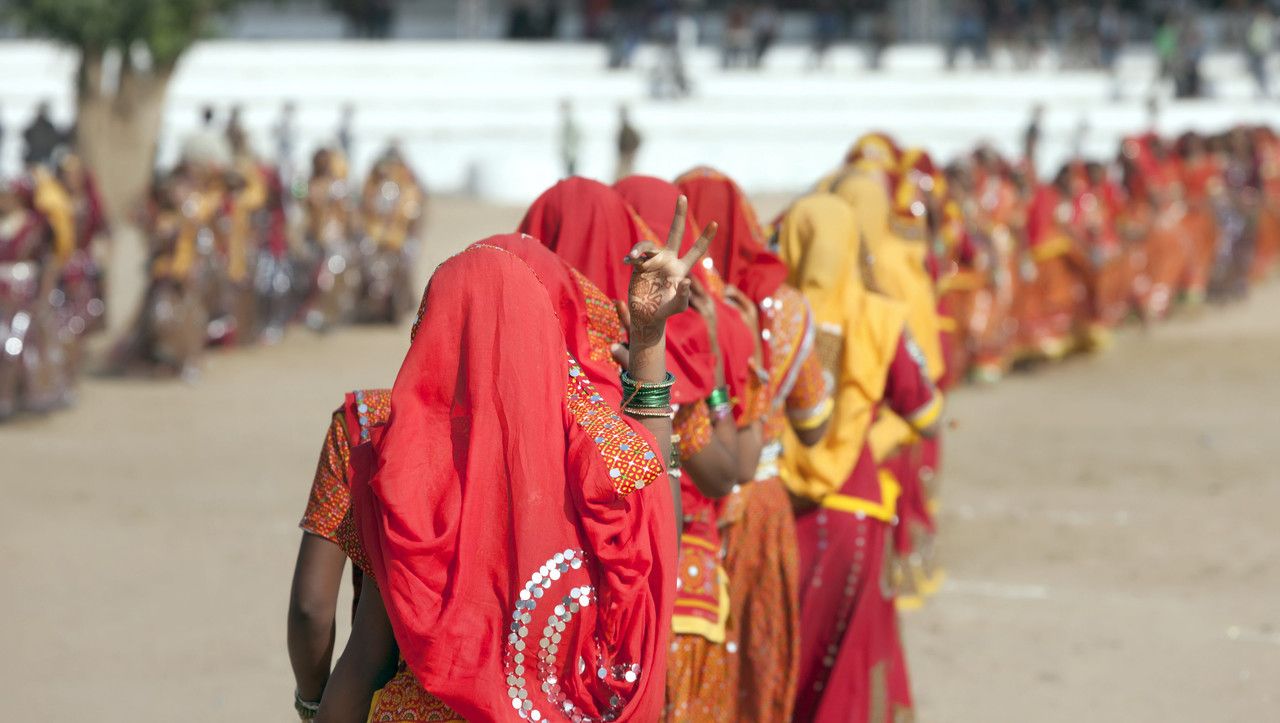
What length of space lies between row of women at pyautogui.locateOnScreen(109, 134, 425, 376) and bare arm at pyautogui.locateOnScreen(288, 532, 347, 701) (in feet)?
31.3

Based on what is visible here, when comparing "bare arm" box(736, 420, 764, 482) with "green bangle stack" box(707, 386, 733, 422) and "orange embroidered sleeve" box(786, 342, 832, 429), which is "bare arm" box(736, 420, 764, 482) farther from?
"orange embroidered sleeve" box(786, 342, 832, 429)

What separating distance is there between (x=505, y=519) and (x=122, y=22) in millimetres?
18783

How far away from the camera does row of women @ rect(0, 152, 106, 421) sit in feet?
33.4

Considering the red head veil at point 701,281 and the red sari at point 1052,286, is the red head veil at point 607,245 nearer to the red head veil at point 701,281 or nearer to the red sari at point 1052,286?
the red head veil at point 701,281

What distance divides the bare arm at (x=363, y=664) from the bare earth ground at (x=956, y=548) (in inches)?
117

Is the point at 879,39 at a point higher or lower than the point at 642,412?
lower

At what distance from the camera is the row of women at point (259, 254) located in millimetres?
12148

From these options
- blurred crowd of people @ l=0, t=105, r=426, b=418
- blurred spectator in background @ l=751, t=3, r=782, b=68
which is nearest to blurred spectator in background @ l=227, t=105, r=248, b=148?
blurred crowd of people @ l=0, t=105, r=426, b=418

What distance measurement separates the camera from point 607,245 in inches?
131

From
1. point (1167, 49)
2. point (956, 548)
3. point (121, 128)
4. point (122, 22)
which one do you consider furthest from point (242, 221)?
point (1167, 49)

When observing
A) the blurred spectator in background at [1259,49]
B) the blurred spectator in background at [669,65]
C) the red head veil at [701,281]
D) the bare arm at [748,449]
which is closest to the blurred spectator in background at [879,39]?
the blurred spectator in background at [669,65]

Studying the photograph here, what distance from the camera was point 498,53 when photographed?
96.3ft

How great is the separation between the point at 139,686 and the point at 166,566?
65.2 inches

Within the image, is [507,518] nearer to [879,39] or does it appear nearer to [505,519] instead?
[505,519]
